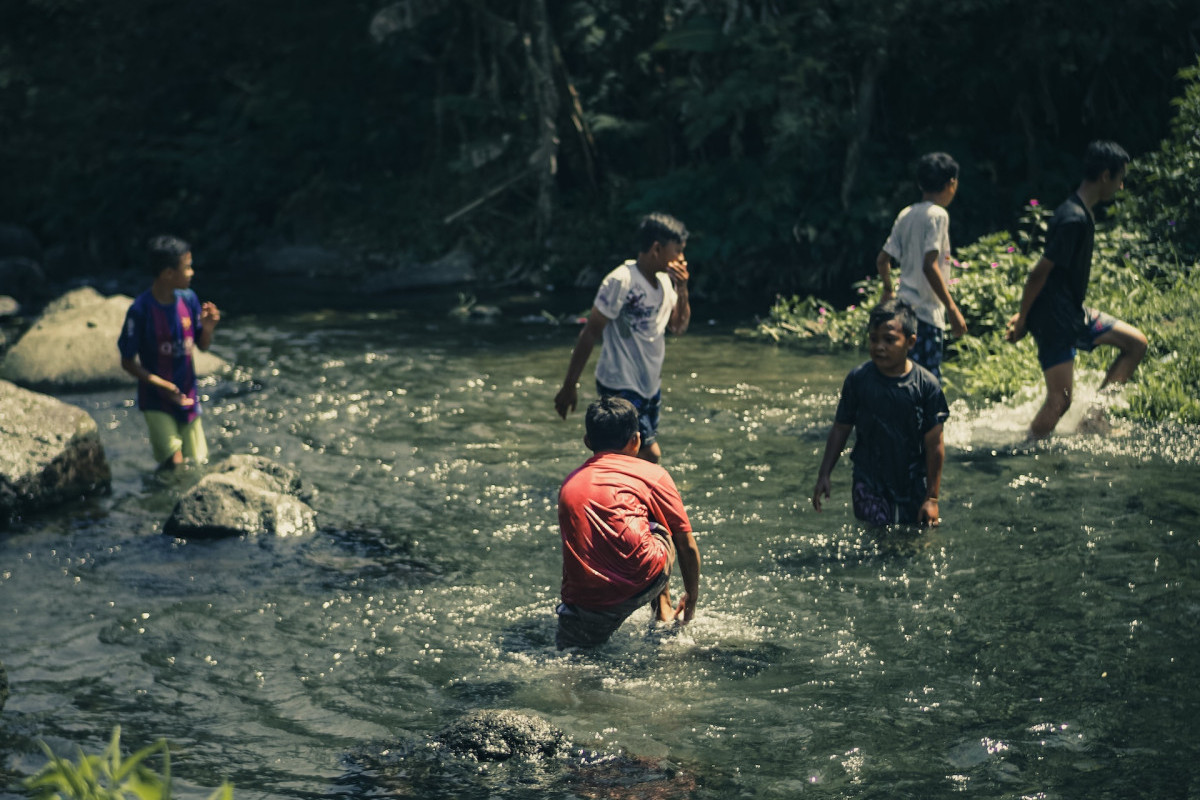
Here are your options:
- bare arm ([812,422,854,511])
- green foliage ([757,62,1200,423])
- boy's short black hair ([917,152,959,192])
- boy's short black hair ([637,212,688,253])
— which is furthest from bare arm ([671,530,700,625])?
green foliage ([757,62,1200,423])

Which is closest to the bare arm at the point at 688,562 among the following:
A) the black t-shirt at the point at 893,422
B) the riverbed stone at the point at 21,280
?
the black t-shirt at the point at 893,422

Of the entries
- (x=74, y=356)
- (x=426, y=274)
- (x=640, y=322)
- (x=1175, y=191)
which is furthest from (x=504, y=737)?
(x=426, y=274)

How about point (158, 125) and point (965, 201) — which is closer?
point (965, 201)

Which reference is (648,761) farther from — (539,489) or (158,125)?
(158,125)

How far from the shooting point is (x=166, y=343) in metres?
8.93

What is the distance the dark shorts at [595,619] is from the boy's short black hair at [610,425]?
24.2 inches

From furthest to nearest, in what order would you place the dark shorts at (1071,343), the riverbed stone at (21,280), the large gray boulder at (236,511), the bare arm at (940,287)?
the riverbed stone at (21,280)
the dark shorts at (1071,343)
the bare arm at (940,287)
the large gray boulder at (236,511)

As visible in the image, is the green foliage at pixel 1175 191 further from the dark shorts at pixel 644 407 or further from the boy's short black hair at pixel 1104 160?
the dark shorts at pixel 644 407

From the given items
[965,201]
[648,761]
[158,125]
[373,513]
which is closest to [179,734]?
[648,761]

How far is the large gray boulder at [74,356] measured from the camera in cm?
1346

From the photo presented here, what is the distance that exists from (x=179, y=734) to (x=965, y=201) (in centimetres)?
1409

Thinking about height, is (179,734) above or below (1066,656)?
below

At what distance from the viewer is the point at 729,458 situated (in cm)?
945

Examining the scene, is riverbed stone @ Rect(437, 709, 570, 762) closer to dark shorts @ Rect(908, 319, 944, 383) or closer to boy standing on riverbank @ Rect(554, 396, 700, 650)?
boy standing on riverbank @ Rect(554, 396, 700, 650)
